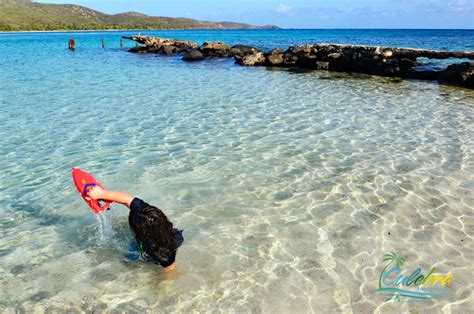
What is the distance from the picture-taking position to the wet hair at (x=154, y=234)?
4352mm

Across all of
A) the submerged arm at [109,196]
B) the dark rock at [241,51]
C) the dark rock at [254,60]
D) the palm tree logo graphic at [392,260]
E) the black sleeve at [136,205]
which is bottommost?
the palm tree logo graphic at [392,260]

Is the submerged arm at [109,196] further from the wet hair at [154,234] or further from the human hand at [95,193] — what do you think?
the wet hair at [154,234]

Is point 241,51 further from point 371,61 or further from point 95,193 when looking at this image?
point 95,193

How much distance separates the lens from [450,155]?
28.6 feet

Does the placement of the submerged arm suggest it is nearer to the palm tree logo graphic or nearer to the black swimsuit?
the black swimsuit

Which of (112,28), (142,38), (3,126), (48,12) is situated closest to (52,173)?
(3,126)

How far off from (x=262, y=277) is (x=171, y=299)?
1.17 m

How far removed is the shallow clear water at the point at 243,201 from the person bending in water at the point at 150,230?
288 mm

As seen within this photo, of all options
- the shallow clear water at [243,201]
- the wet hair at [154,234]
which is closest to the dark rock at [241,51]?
the shallow clear water at [243,201]

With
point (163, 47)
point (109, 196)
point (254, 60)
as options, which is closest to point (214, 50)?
point (163, 47)

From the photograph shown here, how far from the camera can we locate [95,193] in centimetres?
471

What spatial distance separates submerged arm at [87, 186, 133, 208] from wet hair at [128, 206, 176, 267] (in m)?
0.22

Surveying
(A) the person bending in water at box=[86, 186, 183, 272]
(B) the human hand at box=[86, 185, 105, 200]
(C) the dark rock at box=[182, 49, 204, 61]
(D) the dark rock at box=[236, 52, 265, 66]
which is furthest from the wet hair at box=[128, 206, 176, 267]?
(C) the dark rock at box=[182, 49, 204, 61]

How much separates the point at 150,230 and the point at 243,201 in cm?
258
